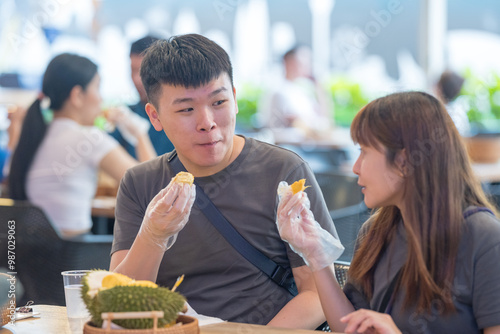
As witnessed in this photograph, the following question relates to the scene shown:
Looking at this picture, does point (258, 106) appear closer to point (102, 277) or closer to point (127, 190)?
point (127, 190)

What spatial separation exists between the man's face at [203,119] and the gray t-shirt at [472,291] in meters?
0.61

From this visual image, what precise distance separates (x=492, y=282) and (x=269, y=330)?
1.48 feet

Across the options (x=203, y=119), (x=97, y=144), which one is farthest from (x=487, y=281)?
(x=97, y=144)

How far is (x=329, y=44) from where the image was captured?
25.6 ft

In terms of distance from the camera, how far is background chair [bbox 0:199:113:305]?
2.41m

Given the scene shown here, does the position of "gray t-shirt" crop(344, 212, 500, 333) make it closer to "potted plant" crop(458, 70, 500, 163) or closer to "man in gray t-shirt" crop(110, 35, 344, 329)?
"man in gray t-shirt" crop(110, 35, 344, 329)

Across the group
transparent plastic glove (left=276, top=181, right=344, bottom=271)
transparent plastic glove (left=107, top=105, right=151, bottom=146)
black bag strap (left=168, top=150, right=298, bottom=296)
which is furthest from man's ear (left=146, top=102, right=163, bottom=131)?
transparent plastic glove (left=107, top=105, right=151, bottom=146)

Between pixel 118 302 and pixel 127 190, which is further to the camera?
pixel 127 190

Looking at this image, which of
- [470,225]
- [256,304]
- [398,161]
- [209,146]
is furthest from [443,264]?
[209,146]

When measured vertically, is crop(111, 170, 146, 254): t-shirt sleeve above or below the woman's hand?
above

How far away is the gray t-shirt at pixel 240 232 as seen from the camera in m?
1.69

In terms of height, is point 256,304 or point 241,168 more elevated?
point 241,168

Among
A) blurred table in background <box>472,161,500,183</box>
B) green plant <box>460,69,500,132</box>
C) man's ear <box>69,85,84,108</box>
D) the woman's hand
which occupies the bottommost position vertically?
blurred table in background <box>472,161,500,183</box>

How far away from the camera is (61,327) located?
53.6 inches
